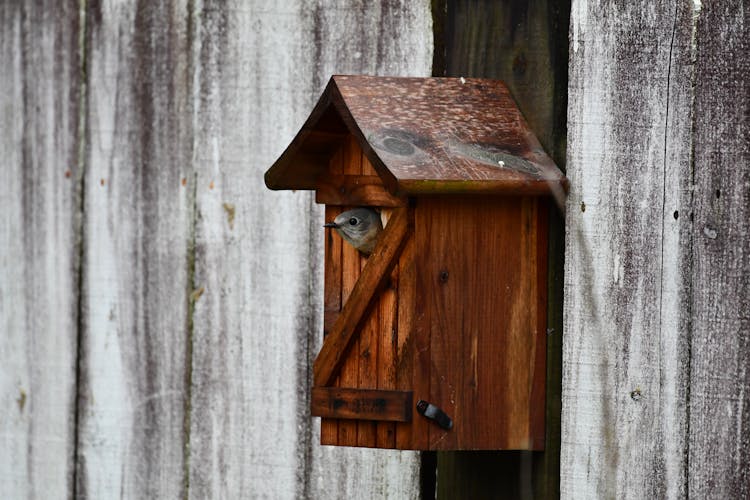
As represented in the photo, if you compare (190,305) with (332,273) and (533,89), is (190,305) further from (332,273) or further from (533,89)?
(533,89)

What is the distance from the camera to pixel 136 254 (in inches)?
85.0

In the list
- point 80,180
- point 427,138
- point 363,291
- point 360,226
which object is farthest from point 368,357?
point 80,180

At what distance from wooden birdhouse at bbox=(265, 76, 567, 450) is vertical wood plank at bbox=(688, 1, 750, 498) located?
0.28 meters

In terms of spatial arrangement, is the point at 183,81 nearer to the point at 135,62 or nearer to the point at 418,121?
the point at 135,62

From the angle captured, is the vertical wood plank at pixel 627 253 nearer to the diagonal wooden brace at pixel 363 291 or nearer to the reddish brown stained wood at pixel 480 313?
the reddish brown stained wood at pixel 480 313

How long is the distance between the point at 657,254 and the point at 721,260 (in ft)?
0.36

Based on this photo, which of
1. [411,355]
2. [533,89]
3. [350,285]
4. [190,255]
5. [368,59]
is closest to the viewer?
[411,355]

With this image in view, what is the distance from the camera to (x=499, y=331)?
1697 mm

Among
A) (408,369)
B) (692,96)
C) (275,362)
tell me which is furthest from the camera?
(275,362)

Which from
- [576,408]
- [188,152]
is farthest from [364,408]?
[188,152]

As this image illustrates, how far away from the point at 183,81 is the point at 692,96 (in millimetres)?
1019

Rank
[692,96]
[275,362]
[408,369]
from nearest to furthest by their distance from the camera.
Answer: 1. [408,369]
2. [692,96]
3. [275,362]

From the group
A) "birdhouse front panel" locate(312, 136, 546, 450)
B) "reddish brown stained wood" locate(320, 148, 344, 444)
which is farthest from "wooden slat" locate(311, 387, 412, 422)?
"reddish brown stained wood" locate(320, 148, 344, 444)

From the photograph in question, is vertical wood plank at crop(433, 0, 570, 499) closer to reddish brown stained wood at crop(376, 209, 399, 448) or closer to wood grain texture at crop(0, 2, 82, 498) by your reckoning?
reddish brown stained wood at crop(376, 209, 399, 448)
